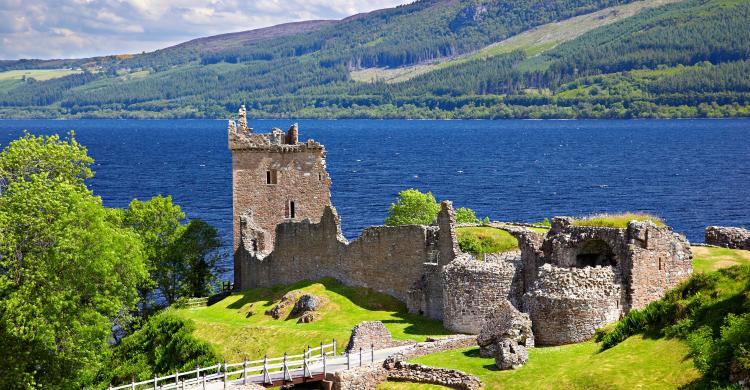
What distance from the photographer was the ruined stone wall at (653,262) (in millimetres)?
48750

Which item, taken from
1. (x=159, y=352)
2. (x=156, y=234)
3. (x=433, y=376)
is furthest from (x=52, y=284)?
(x=156, y=234)

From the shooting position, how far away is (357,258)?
2618 inches

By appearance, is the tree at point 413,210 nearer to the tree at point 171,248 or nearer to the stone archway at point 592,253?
the tree at point 171,248

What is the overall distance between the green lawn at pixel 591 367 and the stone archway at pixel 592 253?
6491 mm

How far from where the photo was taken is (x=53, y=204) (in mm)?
49031

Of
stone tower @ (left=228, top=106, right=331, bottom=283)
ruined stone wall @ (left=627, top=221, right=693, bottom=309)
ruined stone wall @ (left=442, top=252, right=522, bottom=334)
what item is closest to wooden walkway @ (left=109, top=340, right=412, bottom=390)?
ruined stone wall @ (left=442, top=252, right=522, bottom=334)

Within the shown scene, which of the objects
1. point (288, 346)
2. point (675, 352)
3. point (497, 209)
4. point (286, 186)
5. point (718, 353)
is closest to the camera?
point (718, 353)

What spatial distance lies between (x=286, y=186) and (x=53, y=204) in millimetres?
29777

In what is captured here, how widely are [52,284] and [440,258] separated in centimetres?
2181

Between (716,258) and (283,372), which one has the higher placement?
(716,258)

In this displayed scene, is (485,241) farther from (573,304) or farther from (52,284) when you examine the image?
(52,284)

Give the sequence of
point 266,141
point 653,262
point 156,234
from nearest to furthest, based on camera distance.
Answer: point 653,262 → point 266,141 → point 156,234

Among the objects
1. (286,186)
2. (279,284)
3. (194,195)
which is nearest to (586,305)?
(279,284)

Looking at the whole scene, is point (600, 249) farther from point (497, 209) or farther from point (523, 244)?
point (497, 209)
